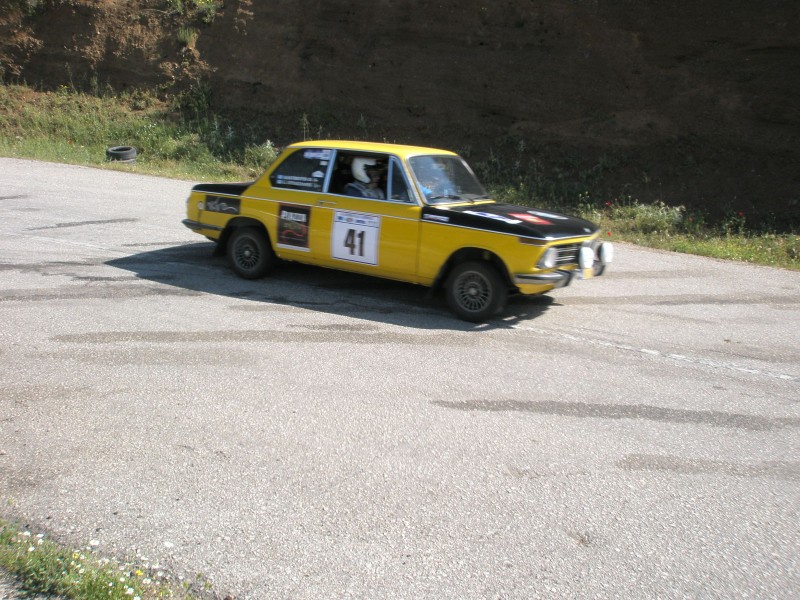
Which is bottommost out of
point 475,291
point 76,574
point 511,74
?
point 76,574

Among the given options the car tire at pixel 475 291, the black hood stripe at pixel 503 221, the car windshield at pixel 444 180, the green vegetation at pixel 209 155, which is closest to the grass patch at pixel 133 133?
the green vegetation at pixel 209 155

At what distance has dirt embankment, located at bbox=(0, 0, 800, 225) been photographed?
709 inches

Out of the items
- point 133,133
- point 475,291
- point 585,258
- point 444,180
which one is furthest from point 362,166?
point 133,133

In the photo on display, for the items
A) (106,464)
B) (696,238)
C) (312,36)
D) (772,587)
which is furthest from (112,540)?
(312,36)

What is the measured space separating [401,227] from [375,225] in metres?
0.31

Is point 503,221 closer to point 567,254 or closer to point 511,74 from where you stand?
point 567,254

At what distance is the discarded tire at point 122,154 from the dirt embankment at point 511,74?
421 centimetres

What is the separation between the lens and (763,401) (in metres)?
6.17

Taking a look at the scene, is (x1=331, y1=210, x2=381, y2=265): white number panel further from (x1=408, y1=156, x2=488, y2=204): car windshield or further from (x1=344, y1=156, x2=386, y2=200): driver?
(x1=408, y1=156, x2=488, y2=204): car windshield

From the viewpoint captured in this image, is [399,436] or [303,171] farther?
[303,171]

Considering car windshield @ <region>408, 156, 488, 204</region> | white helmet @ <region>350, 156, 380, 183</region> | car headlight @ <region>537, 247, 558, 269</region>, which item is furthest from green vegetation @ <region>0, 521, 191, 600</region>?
white helmet @ <region>350, 156, 380, 183</region>

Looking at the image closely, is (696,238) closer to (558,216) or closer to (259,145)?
(558,216)

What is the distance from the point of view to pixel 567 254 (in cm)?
783

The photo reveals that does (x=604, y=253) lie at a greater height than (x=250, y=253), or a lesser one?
greater
